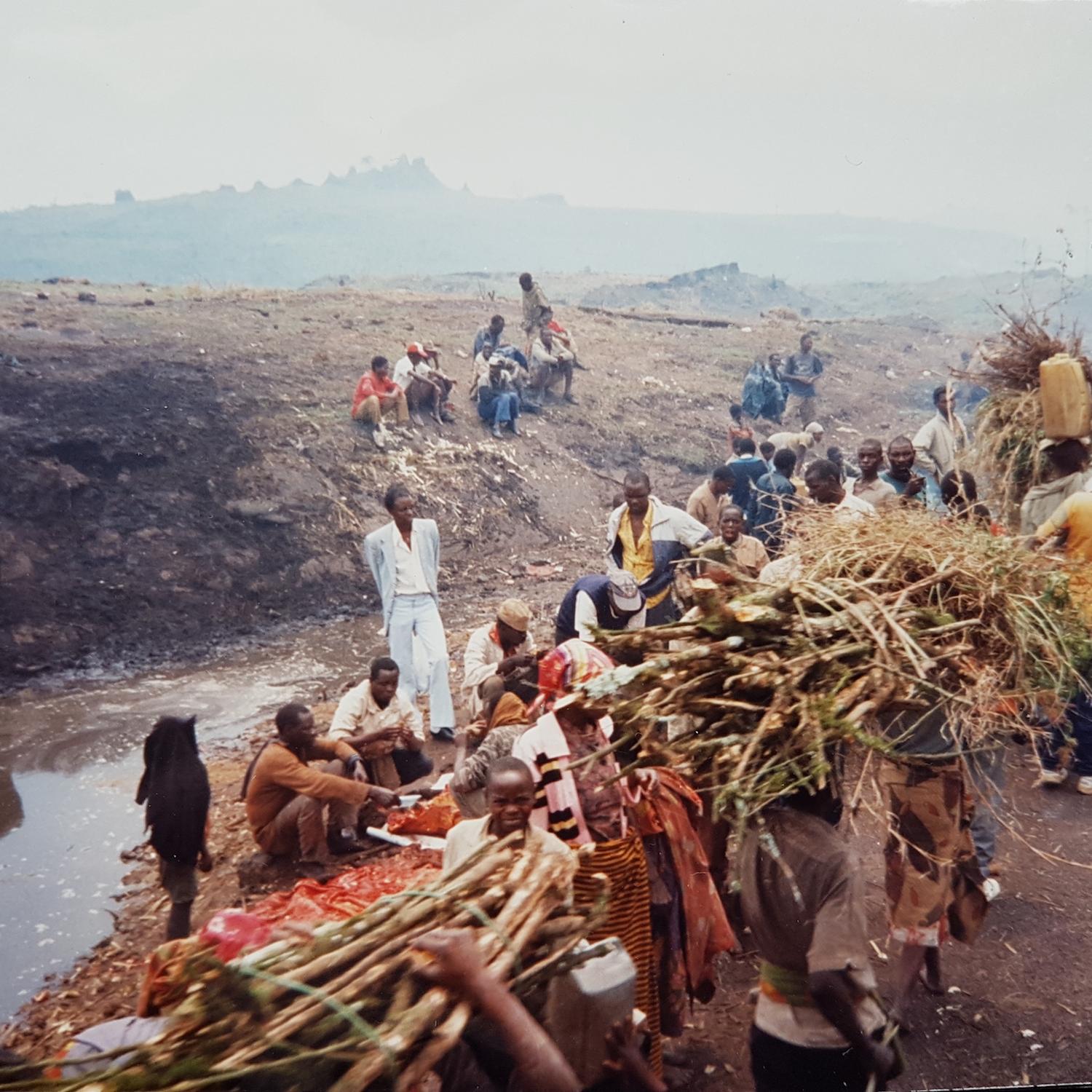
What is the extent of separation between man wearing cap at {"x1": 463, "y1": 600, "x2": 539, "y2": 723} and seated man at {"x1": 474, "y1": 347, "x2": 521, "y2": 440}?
7.54 meters

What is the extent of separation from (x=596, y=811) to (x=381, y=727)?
8.59 feet

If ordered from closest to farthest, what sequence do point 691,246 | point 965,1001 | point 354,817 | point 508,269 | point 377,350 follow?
point 965,1001
point 354,817
point 377,350
point 508,269
point 691,246

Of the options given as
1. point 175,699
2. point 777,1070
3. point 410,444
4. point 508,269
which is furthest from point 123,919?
point 508,269

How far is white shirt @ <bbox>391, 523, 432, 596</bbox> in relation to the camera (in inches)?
248

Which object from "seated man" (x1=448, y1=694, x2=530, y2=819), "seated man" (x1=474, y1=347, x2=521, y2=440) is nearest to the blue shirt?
"seated man" (x1=474, y1=347, x2=521, y2=440)

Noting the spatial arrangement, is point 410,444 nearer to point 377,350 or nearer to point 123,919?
point 377,350

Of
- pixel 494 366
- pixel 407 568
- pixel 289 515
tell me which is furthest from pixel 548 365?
pixel 407 568

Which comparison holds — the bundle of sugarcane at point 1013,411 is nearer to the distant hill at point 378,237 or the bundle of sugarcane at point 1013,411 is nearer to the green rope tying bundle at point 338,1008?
the green rope tying bundle at point 338,1008

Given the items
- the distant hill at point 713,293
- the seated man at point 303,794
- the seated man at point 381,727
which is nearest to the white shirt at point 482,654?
the seated man at point 381,727

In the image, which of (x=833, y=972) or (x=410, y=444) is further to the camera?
(x=410, y=444)

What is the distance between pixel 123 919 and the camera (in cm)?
452

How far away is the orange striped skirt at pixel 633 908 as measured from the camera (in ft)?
9.22

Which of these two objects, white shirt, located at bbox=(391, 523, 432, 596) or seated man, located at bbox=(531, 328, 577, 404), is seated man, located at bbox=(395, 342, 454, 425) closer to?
seated man, located at bbox=(531, 328, 577, 404)

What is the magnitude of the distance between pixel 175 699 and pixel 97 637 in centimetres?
83
